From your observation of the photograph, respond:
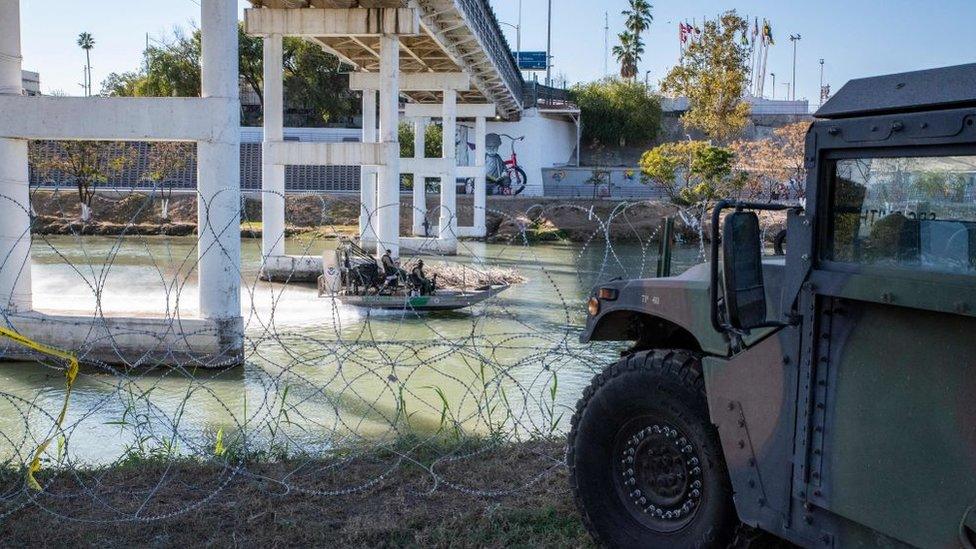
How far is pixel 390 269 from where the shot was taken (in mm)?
23984

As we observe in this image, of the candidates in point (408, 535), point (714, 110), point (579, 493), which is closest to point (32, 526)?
point (408, 535)

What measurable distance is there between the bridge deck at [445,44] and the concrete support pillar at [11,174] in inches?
522

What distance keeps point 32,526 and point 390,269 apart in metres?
17.6

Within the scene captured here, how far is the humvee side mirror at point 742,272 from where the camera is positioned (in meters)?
4.02

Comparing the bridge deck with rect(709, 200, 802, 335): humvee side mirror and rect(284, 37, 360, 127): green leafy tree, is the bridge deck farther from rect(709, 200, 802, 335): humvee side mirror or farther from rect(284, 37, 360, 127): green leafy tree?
rect(709, 200, 802, 335): humvee side mirror

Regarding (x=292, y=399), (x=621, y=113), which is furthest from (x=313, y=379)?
(x=621, y=113)

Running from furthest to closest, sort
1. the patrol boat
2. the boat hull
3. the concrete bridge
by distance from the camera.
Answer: the patrol boat, the boat hull, the concrete bridge

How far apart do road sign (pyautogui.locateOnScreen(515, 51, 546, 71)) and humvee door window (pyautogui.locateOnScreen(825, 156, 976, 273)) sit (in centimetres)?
10613

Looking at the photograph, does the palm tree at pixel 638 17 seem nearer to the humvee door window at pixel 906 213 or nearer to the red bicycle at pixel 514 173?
the red bicycle at pixel 514 173

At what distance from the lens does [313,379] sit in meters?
16.7

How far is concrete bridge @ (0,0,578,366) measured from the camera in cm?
1695

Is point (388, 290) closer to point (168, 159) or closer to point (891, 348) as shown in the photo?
point (891, 348)

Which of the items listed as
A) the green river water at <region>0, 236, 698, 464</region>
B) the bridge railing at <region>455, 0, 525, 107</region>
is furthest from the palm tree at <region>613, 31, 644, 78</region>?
the green river water at <region>0, 236, 698, 464</region>

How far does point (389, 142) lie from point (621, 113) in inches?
2068
